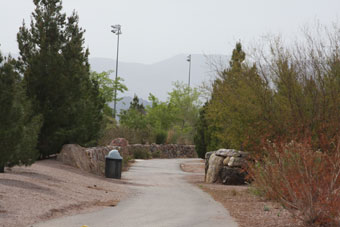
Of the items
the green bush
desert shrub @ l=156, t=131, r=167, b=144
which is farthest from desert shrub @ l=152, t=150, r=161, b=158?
desert shrub @ l=156, t=131, r=167, b=144

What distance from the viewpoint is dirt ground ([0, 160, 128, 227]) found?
1013cm

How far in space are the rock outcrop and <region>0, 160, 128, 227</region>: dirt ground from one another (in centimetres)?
521

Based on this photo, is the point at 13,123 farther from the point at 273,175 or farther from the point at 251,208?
the point at 273,175

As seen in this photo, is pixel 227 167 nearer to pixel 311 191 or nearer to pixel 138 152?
pixel 311 191

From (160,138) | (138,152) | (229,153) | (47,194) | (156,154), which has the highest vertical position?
(160,138)

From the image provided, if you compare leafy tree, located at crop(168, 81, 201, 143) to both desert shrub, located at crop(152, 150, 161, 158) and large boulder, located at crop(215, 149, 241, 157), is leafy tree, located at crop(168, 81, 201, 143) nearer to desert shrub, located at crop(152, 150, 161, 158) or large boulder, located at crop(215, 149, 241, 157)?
desert shrub, located at crop(152, 150, 161, 158)

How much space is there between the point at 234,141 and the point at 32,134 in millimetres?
8452

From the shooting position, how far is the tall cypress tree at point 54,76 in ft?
71.2

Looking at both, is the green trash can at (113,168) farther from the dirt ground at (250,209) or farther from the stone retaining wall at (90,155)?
the dirt ground at (250,209)

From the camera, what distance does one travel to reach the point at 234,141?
21344 millimetres

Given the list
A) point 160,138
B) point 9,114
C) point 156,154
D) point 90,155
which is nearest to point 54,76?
point 90,155

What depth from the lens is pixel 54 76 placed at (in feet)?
71.4

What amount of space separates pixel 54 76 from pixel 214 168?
7.91m

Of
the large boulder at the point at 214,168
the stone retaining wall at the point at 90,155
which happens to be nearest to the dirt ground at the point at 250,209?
the large boulder at the point at 214,168
